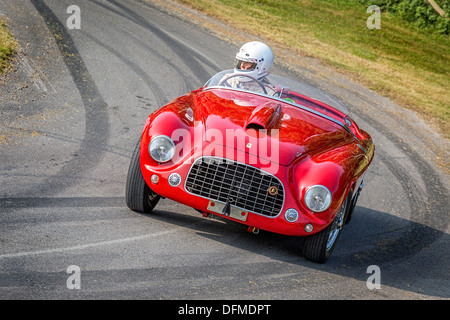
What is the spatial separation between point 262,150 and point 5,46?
7263mm

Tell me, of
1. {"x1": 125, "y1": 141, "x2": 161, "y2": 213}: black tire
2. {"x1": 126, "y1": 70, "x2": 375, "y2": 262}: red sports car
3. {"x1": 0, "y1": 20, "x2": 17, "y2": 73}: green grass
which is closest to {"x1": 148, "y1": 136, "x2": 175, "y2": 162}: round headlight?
{"x1": 126, "y1": 70, "x2": 375, "y2": 262}: red sports car

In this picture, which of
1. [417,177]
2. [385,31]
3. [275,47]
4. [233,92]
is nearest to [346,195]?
[233,92]

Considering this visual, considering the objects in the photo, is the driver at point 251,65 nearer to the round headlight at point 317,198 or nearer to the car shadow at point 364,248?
the car shadow at point 364,248

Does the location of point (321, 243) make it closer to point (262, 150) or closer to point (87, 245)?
point (262, 150)

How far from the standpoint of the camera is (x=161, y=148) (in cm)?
609

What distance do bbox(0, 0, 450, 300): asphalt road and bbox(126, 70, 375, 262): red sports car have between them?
15.0 inches

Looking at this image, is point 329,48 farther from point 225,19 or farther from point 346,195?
point 346,195

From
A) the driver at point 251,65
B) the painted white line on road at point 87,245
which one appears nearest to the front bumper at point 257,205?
the painted white line on road at point 87,245

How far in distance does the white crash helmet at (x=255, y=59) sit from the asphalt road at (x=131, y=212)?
1.89 m

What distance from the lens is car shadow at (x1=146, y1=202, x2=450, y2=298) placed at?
6125 mm

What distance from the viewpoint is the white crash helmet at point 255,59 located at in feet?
27.6

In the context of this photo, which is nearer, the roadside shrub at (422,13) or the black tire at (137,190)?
the black tire at (137,190)

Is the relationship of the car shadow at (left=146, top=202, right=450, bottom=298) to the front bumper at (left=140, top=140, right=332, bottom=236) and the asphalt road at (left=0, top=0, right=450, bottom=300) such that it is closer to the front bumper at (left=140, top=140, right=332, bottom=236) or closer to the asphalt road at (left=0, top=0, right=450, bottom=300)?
the asphalt road at (left=0, top=0, right=450, bottom=300)

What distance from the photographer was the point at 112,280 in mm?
4934
